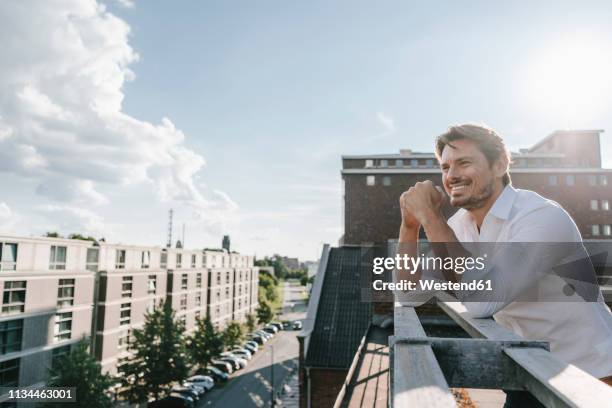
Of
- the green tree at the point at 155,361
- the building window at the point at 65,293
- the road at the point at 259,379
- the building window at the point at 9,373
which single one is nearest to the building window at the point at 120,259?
the building window at the point at 65,293

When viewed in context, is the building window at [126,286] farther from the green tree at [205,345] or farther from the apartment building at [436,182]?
the apartment building at [436,182]

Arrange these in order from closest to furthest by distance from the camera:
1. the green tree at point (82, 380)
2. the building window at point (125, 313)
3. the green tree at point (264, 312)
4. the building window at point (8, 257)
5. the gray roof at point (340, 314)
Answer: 1. the gray roof at point (340, 314)
2. the green tree at point (82, 380)
3. the building window at point (8, 257)
4. the building window at point (125, 313)
5. the green tree at point (264, 312)

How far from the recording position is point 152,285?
34438 mm

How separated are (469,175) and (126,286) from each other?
33420mm

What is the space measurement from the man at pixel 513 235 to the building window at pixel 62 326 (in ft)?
95.6

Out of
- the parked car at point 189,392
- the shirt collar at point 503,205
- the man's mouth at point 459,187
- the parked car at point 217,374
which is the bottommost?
the parked car at point 217,374

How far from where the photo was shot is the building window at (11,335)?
21.4 m

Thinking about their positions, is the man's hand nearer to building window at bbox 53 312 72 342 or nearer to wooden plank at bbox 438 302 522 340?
wooden plank at bbox 438 302 522 340

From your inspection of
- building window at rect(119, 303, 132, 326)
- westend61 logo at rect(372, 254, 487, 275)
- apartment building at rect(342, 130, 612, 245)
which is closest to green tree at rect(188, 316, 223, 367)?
building window at rect(119, 303, 132, 326)

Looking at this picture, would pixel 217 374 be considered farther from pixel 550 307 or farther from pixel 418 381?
pixel 418 381

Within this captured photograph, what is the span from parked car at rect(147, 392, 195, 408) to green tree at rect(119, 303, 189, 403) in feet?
9.11

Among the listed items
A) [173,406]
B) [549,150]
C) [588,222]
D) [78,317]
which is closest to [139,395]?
[173,406]

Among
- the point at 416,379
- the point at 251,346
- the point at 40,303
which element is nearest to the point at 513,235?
the point at 416,379

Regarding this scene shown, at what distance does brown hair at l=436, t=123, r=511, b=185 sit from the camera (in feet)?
6.25
